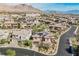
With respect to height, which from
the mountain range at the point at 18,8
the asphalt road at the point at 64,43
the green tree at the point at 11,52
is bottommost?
the green tree at the point at 11,52

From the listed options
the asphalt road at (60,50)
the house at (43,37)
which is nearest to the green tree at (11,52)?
the asphalt road at (60,50)

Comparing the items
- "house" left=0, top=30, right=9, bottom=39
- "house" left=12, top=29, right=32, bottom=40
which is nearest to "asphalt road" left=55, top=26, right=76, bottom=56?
"house" left=12, top=29, right=32, bottom=40

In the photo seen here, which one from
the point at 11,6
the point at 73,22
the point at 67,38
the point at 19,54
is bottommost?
the point at 19,54

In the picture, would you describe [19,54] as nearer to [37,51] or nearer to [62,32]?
[37,51]

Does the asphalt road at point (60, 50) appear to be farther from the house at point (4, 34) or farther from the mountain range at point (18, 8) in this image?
the mountain range at point (18, 8)

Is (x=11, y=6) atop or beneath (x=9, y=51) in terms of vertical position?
atop

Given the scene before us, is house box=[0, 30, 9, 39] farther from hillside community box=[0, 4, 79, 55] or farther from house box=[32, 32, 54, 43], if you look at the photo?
house box=[32, 32, 54, 43]

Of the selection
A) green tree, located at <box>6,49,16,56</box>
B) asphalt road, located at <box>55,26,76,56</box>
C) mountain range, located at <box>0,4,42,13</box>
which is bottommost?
green tree, located at <box>6,49,16,56</box>

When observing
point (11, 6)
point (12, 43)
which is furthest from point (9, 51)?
point (11, 6)

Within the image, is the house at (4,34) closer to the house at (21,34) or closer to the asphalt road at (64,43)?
the house at (21,34)

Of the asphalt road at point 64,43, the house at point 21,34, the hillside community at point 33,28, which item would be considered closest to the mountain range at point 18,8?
the hillside community at point 33,28

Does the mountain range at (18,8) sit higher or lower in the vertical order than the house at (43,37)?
higher
